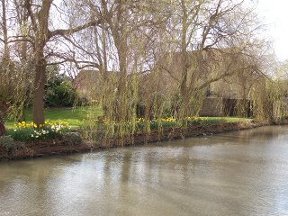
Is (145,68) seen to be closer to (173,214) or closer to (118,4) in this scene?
(118,4)

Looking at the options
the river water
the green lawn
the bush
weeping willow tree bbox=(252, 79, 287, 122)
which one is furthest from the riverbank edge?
weeping willow tree bbox=(252, 79, 287, 122)

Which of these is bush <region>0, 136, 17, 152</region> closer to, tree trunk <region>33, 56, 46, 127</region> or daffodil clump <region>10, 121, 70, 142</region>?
daffodil clump <region>10, 121, 70, 142</region>

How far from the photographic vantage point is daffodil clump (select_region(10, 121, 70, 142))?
1031cm

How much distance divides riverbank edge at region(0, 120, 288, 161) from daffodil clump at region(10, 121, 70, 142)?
0.16 m

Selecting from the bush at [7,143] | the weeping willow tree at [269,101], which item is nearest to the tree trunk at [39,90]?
the bush at [7,143]

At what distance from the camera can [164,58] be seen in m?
14.0

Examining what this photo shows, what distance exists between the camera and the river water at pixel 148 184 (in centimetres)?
629

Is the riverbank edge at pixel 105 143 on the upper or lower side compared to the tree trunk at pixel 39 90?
lower

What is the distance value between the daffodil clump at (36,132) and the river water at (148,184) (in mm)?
827

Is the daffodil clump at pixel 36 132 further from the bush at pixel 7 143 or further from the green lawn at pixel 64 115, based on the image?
the green lawn at pixel 64 115

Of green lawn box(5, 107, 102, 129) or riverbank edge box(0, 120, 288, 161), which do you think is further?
green lawn box(5, 107, 102, 129)

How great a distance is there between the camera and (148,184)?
7.94m

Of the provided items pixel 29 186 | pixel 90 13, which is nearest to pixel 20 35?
pixel 90 13

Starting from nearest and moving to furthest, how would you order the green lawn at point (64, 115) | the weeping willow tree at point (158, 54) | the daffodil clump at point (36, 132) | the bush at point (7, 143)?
1. the bush at point (7, 143)
2. the daffodil clump at point (36, 132)
3. the weeping willow tree at point (158, 54)
4. the green lawn at point (64, 115)
